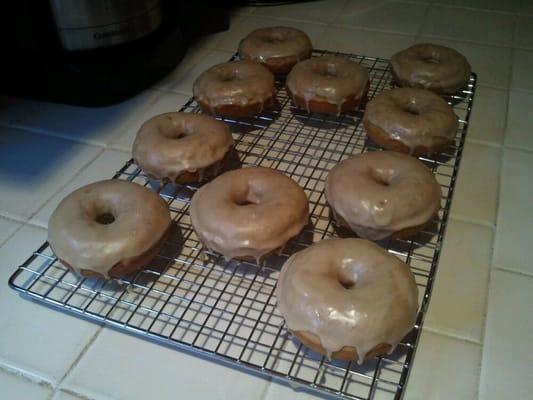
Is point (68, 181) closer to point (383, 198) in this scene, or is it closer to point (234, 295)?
point (234, 295)

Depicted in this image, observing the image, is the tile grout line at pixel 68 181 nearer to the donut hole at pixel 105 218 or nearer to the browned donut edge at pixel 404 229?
the donut hole at pixel 105 218

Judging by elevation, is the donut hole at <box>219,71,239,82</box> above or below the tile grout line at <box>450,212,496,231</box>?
above

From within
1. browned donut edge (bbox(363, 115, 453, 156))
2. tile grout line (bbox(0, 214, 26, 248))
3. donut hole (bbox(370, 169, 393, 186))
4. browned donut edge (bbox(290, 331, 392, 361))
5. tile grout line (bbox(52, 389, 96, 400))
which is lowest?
tile grout line (bbox(52, 389, 96, 400))

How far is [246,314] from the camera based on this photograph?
0.85 metres

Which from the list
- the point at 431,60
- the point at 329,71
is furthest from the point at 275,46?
the point at 431,60

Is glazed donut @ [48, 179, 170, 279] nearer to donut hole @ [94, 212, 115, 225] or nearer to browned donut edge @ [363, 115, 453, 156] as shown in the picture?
A: donut hole @ [94, 212, 115, 225]

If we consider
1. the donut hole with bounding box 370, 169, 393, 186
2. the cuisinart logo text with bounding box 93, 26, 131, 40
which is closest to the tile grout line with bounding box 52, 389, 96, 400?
the donut hole with bounding box 370, 169, 393, 186

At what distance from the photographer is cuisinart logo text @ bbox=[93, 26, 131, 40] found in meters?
1.25

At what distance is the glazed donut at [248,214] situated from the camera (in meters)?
0.88

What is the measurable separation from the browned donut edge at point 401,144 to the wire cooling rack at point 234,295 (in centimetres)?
3

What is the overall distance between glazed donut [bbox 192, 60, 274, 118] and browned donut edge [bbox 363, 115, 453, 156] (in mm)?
280

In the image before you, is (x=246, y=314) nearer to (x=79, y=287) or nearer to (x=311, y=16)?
(x=79, y=287)

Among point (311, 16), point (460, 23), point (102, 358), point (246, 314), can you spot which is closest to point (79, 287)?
point (102, 358)

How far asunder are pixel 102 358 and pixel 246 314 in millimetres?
245
